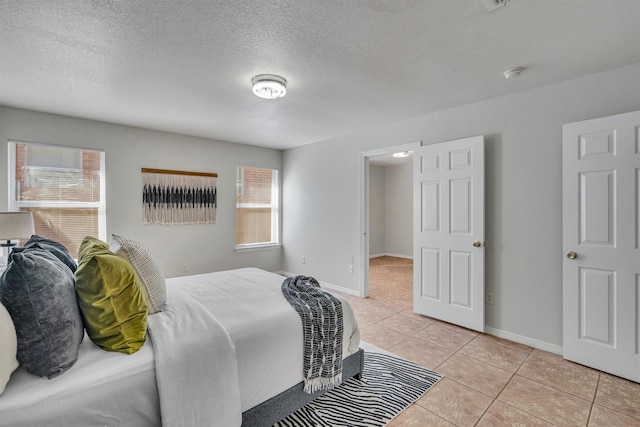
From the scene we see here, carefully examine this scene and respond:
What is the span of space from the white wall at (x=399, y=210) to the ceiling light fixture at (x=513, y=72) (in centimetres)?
522

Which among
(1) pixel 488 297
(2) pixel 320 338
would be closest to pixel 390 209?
(1) pixel 488 297

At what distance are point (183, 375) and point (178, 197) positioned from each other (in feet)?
11.9

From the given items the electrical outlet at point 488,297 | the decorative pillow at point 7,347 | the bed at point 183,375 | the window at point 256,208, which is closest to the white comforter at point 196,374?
the bed at point 183,375

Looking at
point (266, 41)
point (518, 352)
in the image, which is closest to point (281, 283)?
point (266, 41)

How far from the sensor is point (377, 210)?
26.8 ft

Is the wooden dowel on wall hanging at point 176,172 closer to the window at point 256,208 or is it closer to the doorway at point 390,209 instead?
the window at point 256,208

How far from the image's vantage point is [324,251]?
4910mm

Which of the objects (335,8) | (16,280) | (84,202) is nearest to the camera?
(16,280)

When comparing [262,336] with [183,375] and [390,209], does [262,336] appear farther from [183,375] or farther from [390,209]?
[390,209]

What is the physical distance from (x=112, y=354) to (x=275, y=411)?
0.92 meters

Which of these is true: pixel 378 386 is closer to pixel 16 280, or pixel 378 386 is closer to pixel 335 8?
pixel 16 280

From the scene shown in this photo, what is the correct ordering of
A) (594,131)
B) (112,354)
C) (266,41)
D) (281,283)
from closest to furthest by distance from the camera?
(112,354), (266,41), (594,131), (281,283)

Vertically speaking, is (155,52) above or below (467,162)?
above

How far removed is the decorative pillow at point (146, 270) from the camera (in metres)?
1.77
